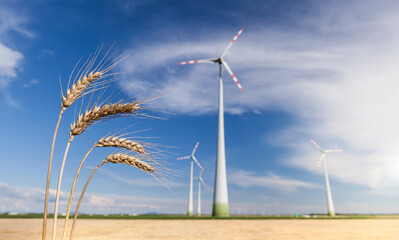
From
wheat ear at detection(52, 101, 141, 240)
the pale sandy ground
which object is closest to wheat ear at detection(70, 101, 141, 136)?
wheat ear at detection(52, 101, 141, 240)

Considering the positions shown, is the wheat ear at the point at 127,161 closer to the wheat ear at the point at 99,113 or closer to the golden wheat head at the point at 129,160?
the golden wheat head at the point at 129,160

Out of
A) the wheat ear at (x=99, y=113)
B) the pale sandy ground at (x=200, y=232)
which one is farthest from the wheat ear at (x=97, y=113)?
the pale sandy ground at (x=200, y=232)

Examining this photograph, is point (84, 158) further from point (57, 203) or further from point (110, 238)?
point (110, 238)

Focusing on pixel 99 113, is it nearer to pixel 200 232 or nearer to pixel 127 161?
pixel 127 161

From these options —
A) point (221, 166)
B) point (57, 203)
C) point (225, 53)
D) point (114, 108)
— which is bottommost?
point (57, 203)

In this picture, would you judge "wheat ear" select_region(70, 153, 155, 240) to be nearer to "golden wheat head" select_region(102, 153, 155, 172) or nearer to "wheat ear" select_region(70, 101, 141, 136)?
"golden wheat head" select_region(102, 153, 155, 172)

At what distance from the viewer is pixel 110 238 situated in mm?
10516

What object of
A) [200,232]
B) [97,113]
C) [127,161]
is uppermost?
[97,113]

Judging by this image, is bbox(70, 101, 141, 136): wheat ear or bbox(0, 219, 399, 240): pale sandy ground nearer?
bbox(70, 101, 141, 136): wheat ear

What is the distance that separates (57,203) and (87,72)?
2.17 m

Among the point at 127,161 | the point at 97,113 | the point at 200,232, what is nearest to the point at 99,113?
the point at 97,113

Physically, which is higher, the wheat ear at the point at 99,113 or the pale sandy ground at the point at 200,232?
the wheat ear at the point at 99,113

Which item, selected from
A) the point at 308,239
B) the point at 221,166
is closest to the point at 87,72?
the point at 308,239

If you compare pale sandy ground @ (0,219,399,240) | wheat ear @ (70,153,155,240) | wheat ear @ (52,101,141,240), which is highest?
wheat ear @ (52,101,141,240)
